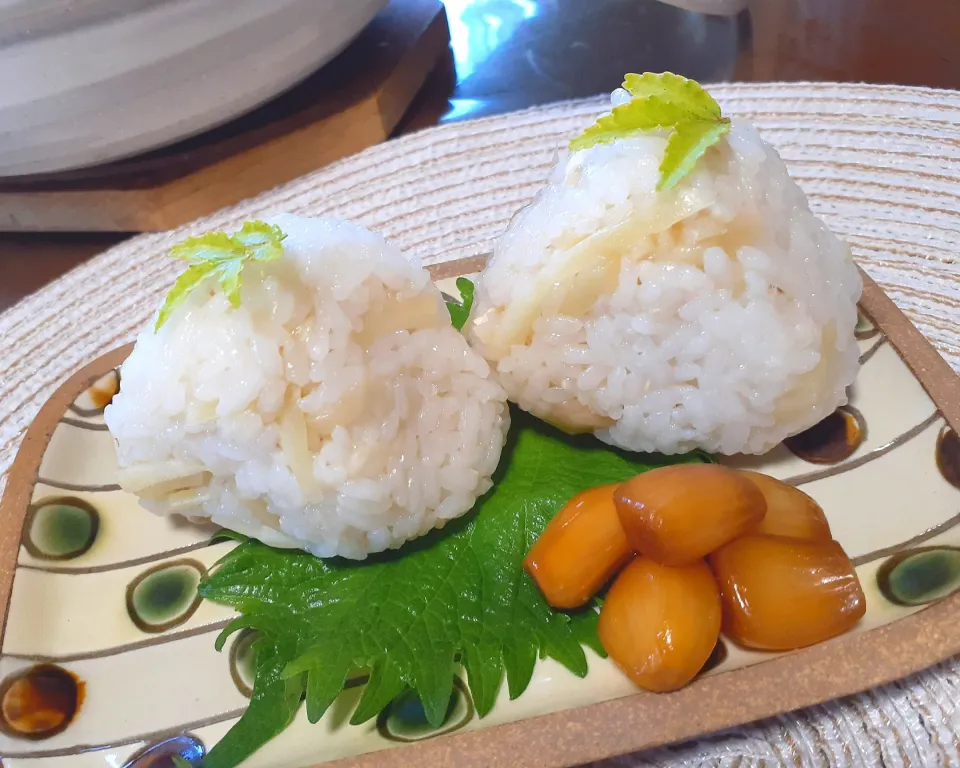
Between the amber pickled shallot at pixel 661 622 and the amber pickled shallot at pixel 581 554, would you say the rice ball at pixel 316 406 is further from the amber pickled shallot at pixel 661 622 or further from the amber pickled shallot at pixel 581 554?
the amber pickled shallot at pixel 661 622

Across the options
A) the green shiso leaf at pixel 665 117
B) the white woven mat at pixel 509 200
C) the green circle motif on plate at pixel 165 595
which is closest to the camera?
the green shiso leaf at pixel 665 117

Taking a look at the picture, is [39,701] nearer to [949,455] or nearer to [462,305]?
[462,305]

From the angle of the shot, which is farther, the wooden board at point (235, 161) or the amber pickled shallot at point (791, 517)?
the wooden board at point (235, 161)

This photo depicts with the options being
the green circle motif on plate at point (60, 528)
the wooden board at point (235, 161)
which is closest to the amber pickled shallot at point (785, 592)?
the green circle motif on plate at point (60, 528)

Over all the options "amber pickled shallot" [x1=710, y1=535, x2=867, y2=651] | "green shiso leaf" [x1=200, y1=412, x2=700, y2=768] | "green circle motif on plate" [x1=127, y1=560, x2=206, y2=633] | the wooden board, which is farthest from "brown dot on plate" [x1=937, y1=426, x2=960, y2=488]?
the wooden board

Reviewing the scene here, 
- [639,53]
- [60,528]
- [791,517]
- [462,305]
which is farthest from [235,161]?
[791,517]

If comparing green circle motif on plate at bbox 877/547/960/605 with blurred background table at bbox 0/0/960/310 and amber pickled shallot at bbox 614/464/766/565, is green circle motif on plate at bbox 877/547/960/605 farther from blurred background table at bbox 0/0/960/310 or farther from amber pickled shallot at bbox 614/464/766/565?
blurred background table at bbox 0/0/960/310

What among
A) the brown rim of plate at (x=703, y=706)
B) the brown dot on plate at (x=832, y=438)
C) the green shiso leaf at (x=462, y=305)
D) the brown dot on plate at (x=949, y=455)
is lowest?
the brown dot on plate at (x=832, y=438)

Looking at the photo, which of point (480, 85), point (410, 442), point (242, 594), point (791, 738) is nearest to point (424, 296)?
point (410, 442)
